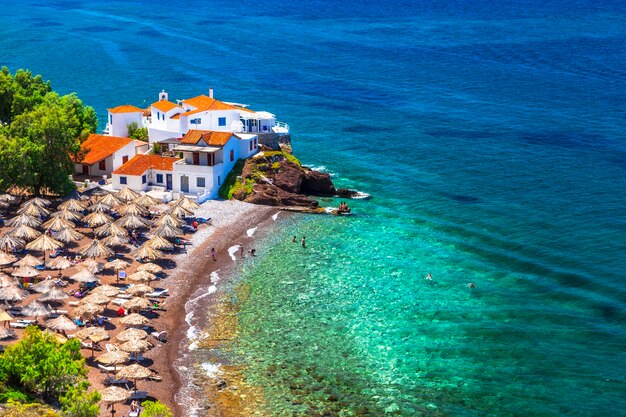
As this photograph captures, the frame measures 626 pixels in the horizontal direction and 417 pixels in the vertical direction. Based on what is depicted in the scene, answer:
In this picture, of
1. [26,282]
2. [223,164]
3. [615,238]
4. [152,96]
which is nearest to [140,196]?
[223,164]

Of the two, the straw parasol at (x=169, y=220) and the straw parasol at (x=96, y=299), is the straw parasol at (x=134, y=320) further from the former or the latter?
the straw parasol at (x=169, y=220)

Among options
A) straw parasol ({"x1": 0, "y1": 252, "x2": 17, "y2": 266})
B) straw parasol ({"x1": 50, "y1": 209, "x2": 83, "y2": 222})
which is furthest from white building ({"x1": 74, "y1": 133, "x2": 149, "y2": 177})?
straw parasol ({"x1": 0, "y1": 252, "x2": 17, "y2": 266})

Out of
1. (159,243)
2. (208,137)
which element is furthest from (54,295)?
(208,137)

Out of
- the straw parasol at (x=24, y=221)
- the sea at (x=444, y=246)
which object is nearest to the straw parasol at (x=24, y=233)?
the straw parasol at (x=24, y=221)

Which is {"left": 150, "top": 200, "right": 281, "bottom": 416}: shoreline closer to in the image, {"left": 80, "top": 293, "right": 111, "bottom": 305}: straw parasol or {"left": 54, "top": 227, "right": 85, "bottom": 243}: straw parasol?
{"left": 80, "top": 293, "right": 111, "bottom": 305}: straw parasol

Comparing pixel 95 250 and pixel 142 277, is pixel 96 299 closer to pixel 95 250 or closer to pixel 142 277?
pixel 142 277

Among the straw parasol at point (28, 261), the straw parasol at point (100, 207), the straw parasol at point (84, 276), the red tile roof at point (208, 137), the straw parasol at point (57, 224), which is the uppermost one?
the red tile roof at point (208, 137)

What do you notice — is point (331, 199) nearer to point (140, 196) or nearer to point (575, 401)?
point (140, 196)
